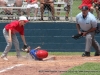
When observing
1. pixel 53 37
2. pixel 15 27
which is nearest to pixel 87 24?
pixel 15 27

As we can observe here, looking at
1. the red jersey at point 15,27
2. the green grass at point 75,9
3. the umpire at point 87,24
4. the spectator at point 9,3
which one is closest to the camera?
the red jersey at point 15,27

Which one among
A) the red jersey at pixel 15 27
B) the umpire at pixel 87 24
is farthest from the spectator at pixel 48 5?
the red jersey at pixel 15 27

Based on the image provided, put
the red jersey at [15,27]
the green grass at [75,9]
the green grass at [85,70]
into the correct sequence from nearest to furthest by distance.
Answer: the green grass at [85,70] < the red jersey at [15,27] < the green grass at [75,9]

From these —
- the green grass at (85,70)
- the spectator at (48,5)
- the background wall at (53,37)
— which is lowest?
the background wall at (53,37)

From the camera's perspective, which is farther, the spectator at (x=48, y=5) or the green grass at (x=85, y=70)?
the spectator at (x=48, y=5)

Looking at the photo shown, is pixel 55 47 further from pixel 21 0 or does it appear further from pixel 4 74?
pixel 4 74

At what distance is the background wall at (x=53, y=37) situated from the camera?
667 inches

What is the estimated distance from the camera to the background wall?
55.6 ft

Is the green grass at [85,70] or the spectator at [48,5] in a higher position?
the spectator at [48,5]

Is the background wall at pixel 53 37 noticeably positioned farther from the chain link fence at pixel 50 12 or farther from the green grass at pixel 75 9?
the green grass at pixel 75 9

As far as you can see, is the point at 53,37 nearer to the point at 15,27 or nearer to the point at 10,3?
the point at 10,3

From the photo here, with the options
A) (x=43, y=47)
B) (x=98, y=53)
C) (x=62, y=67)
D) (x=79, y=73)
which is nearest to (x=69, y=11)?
(x=43, y=47)

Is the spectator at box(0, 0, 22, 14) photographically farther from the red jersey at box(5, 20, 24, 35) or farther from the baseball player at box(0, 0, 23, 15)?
the red jersey at box(5, 20, 24, 35)

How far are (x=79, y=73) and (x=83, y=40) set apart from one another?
812cm
